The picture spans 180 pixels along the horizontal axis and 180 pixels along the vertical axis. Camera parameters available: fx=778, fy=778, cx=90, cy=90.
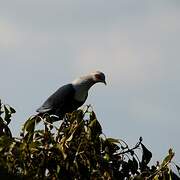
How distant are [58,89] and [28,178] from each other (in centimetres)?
735

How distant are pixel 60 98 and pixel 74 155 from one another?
6.02 m

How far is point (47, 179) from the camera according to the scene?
7434mm

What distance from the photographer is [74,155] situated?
24.8ft

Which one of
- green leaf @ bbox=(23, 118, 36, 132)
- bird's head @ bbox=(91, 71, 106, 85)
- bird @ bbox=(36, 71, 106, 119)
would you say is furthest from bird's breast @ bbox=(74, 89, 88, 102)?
green leaf @ bbox=(23, 118, 36, 132)

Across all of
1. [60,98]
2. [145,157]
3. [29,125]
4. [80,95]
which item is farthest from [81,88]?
[145,157]

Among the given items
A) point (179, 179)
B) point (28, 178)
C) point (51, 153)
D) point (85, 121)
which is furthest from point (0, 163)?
point (179, 179)

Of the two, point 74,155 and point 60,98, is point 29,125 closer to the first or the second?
point 74,155

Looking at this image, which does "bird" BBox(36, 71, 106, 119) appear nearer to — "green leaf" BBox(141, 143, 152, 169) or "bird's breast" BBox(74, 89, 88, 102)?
"bird's breast" BBox(74, 89, 88, 102)

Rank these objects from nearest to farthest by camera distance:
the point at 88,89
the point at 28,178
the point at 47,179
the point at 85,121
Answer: the point at 28,178
the point at 47,179
the point at 85,121
the point at 88,89

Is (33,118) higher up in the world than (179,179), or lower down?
higher up

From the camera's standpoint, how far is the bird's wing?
43.4 feet

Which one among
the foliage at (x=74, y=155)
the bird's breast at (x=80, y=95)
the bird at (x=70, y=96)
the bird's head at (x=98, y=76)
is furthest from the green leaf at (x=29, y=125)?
the bird's head at (x=98, y=76)

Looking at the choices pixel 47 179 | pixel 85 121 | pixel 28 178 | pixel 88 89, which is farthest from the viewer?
pixel 88 89

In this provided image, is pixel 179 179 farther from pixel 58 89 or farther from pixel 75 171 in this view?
pixel 58 89
